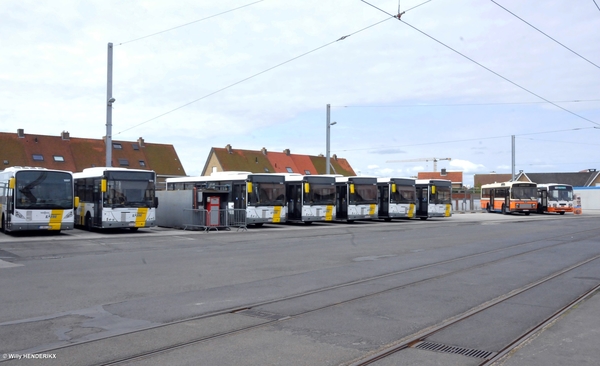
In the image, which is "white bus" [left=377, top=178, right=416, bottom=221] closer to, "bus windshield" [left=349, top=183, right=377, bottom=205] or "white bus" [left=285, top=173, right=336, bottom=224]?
"bus windshield" [left=349, top=183, right=377, bottom=205]

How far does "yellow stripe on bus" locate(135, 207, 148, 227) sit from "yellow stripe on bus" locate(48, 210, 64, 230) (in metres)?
3.36

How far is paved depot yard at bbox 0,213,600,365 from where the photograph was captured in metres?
6.68

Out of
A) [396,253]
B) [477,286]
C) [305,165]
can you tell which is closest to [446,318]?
[477,286]

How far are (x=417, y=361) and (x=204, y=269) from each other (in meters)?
8.16

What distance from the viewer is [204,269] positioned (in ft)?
44.8

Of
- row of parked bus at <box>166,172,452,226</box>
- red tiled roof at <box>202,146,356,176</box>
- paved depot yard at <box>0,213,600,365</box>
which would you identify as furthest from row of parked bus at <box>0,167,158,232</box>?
red tiled roof at <box>202,146,356,176</box>

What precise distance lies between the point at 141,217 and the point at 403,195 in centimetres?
1982

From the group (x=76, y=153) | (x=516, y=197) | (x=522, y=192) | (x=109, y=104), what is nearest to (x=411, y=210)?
(x=516, y=197)

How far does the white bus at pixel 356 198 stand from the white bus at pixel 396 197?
8.16 feet

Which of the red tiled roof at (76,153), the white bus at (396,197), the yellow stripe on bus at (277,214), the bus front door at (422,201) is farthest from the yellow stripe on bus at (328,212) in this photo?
the red tiled roof at (76,153)

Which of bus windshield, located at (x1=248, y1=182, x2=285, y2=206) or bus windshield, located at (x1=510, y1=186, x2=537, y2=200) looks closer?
bus windshield, located at (x1=248, y1=182, x2=285, y2=206)

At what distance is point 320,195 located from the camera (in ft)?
113

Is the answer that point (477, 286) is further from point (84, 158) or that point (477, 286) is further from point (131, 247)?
point (84, 158)

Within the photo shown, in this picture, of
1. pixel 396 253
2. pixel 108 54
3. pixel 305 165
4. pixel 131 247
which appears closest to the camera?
pixel 396 253
